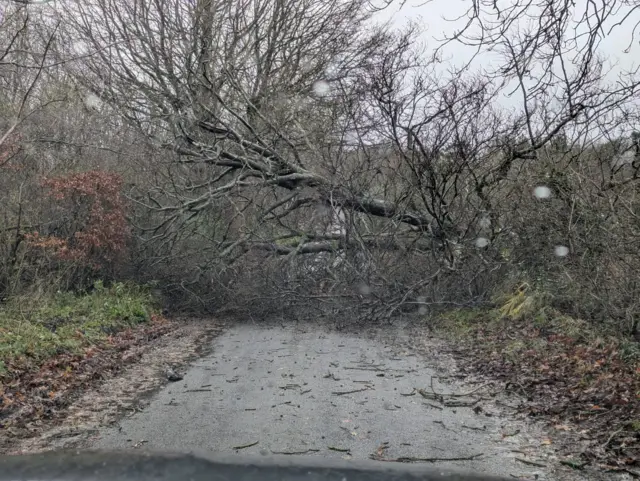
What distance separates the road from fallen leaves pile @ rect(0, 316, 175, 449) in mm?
894

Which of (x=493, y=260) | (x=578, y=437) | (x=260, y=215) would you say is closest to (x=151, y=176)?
(x=260, y=215)

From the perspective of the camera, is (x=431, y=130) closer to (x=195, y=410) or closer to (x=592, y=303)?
(x=592, y=303)

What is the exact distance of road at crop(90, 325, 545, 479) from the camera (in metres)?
5.45

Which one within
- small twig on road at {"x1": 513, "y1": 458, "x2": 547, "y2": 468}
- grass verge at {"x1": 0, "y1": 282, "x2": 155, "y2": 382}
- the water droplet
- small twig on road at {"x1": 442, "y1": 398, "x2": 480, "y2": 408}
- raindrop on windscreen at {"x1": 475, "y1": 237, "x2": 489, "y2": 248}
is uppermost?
the water droplet

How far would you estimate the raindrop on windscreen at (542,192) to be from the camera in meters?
11.9

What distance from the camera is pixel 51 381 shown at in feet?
24.7

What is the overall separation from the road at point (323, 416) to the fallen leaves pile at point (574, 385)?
1.92 feet

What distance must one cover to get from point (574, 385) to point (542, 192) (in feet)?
18.0

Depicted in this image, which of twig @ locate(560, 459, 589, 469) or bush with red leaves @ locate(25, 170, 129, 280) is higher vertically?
bush with red leaves @ locate(25, 170, 129, 280)

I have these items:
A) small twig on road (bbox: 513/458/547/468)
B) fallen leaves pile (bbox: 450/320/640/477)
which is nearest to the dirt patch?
small twig on road (bbox: 513/458/547/468)

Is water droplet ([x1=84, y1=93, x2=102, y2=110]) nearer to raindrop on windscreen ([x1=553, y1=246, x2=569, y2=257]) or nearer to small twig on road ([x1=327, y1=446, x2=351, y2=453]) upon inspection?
raindrop on windscreen ([x1=553, y1=246, x2=569, y2=257])

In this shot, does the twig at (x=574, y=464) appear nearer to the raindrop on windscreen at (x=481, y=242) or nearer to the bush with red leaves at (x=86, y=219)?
the raindrop on windscreen at (x=481, y=242)

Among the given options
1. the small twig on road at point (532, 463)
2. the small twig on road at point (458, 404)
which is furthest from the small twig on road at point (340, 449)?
the small twig on road at point (458, 404)

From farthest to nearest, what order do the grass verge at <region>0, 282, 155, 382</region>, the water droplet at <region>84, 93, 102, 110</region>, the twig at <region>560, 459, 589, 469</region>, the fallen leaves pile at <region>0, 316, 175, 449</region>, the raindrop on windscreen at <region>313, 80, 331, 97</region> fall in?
the raindrop on windscreen at <region>313, 80, 331, 97</region> < the water droplet at <region>84, 93, 102, 110</region> < the grass verge at <region>0, 282, 155, 382</region> < the fallen leaves pile at <region>0, 316, 175, 449</region> < the twig at <region>560, 459, 589, 469</region>
